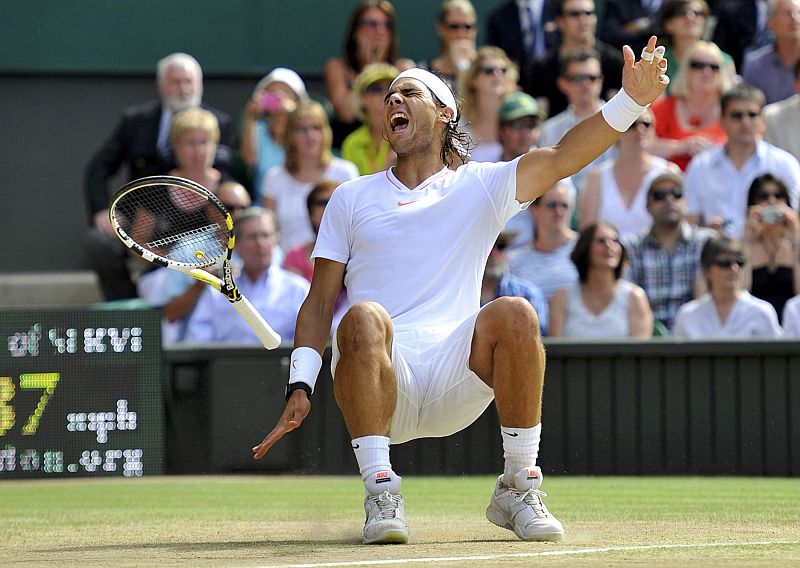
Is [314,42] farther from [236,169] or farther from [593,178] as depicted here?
[593,178]

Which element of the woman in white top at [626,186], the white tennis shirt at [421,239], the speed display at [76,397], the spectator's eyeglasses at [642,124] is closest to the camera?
the white tennis shirt at [421,239]

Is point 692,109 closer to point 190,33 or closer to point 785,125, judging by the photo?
point 785,125

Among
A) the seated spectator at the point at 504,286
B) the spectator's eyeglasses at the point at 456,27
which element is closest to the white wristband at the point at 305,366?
the seated spectator at the point at 504,286

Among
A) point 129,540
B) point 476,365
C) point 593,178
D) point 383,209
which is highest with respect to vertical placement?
point 593,178

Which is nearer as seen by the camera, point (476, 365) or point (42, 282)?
point (476, 365)

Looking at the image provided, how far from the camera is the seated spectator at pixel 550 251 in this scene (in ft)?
33.9

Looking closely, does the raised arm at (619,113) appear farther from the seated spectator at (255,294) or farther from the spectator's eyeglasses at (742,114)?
the spectator's eyeglasses at (742,114)

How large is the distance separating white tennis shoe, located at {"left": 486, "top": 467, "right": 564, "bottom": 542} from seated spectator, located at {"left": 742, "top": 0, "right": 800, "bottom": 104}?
23.7ft

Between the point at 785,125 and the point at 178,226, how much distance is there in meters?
5.64

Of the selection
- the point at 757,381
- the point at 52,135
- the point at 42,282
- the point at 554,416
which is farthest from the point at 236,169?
the point at 757,381

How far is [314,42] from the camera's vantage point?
47.8 feet

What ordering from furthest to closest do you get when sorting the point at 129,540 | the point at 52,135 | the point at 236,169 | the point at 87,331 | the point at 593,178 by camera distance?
the point at 52,135 < the point at 236,169 < the point at 593,178 < the point at 87,331 < the point at 129,540

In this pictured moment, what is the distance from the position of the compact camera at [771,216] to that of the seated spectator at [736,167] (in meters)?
0.55

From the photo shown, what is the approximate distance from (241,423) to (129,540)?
3.64m
